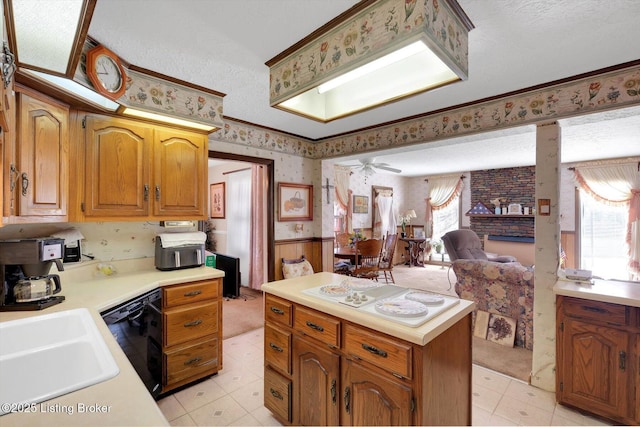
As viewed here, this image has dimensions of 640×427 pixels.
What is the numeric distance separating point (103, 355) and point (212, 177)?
5.63 meters

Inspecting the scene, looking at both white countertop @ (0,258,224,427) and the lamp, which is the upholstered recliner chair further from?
white countertop @ (0,258,224,427)

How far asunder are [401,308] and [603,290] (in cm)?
168

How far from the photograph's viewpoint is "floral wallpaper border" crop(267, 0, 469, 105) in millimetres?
1142

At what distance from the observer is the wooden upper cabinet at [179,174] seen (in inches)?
90.2

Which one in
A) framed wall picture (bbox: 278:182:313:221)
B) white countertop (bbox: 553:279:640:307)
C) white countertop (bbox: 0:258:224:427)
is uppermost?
framed wall picture (bbox: 278:182:313:221)

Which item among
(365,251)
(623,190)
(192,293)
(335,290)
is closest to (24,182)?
(192,293)

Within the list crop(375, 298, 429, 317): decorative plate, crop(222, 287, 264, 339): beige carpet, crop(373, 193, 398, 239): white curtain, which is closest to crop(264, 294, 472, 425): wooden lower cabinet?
crop(375, 298, 429, 317): decorative plate

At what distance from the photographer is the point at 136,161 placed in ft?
7.14

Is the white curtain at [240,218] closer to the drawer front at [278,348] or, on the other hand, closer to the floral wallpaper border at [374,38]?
the drawer front at [278,348]

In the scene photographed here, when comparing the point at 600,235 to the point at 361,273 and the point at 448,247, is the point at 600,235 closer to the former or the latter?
the point at 448,247

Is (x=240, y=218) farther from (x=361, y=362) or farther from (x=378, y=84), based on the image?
(x=361, y=362)

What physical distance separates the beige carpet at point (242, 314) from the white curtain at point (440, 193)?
5.08 metres

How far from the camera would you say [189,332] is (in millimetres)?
2209

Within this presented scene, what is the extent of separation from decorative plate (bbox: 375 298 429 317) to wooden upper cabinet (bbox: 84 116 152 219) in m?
1.91
